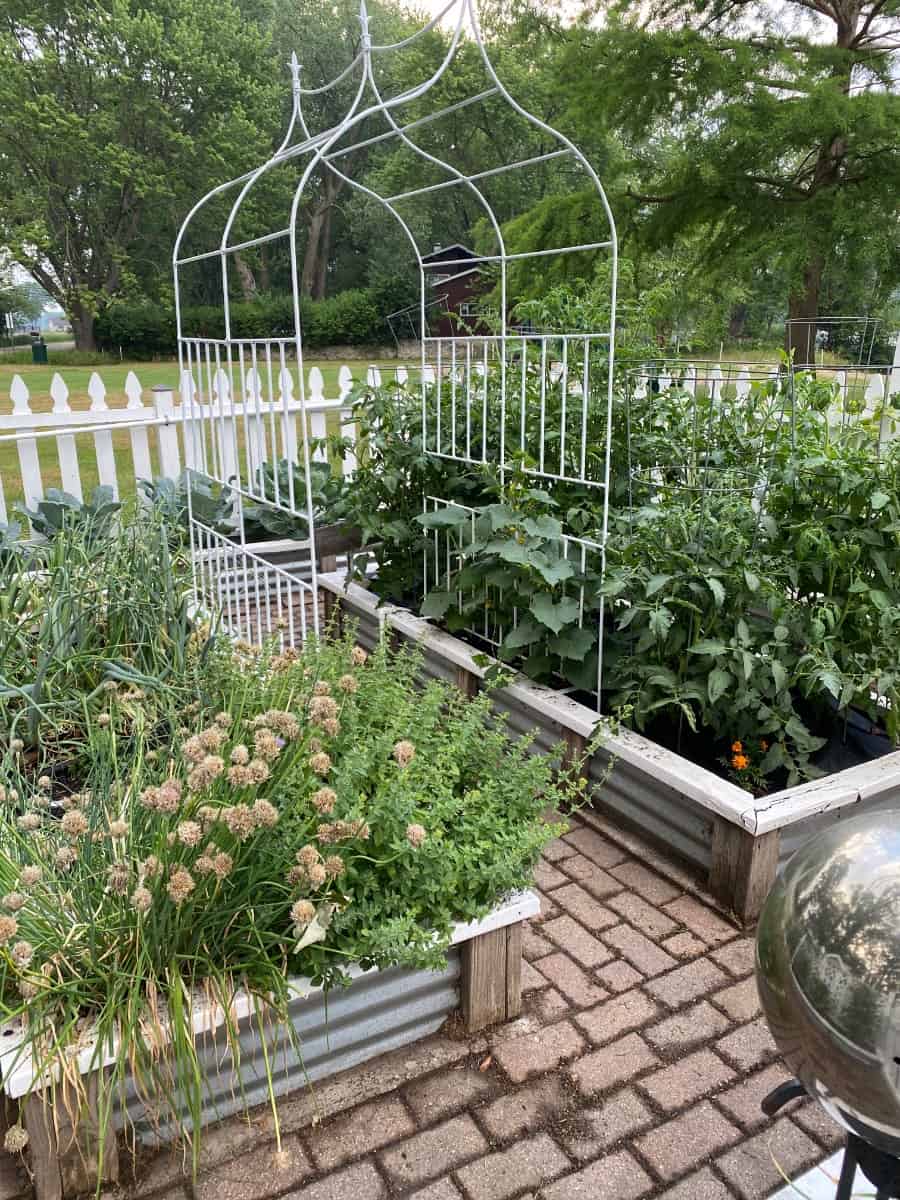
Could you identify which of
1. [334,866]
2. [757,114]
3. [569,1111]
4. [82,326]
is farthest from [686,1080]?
[82,326]

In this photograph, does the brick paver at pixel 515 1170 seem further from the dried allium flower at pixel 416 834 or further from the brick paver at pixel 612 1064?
the dried allium flower at pixel 416 834

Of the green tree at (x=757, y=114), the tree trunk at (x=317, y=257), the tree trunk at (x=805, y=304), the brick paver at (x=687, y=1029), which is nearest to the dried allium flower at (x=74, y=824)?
the brick paver at (x=687, y=1029)

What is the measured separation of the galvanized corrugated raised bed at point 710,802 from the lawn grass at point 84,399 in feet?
8.04

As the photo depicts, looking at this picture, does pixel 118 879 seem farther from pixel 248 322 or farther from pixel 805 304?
pixel 248 322

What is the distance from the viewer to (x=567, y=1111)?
179cm

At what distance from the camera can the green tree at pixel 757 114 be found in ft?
19.8

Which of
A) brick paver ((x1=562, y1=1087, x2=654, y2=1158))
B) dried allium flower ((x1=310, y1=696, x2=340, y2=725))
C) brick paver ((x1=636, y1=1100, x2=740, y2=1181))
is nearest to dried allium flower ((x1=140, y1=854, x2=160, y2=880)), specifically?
dried allium flower ((x1=310, y1=696, x2=340, y2=725))

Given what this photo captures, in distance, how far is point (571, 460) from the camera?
3379 mm

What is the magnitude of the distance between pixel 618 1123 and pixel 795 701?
5.16 ft

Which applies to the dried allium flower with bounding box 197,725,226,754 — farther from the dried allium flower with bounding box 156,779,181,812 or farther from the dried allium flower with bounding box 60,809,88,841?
the dried allium flower with bounding box 60,809,88,841

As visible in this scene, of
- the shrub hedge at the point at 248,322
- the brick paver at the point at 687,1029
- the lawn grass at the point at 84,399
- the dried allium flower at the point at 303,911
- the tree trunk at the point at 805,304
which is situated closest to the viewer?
the dried allium flower at the point at 303,911

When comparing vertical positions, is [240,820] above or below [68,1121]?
above

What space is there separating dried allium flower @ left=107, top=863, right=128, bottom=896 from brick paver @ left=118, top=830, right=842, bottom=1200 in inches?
23.0

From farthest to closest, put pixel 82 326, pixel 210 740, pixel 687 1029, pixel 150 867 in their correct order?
pixel 82 326 → pixel 687 1029 → pixel 210 740 → pixel 150 867
